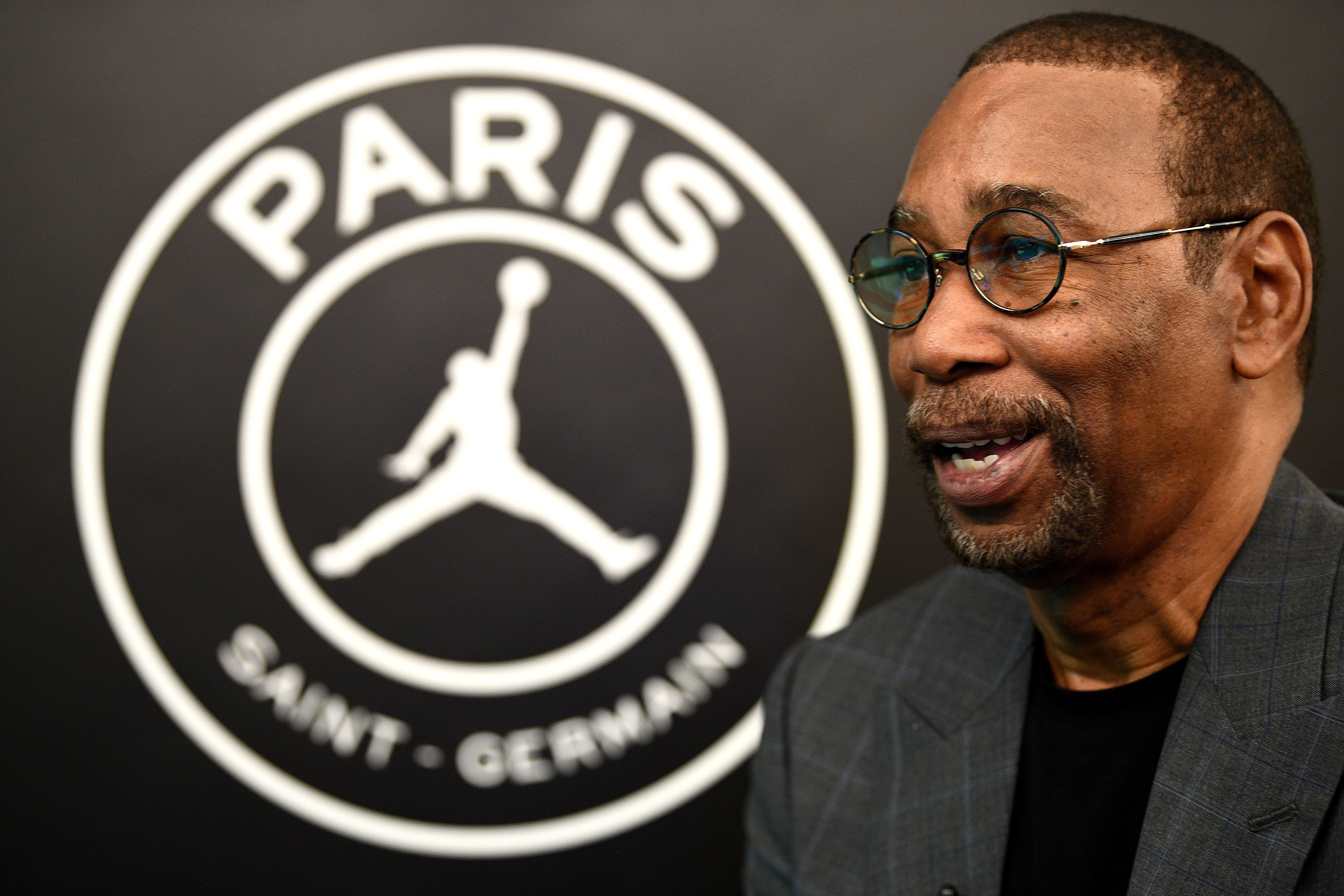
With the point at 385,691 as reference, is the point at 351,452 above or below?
above

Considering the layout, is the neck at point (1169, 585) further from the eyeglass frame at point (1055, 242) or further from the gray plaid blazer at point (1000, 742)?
the eyeglass frame at point (1055, 242)

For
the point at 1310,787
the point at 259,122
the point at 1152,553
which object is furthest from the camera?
the point at 259,122

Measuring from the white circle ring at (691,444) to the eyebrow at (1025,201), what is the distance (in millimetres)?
555

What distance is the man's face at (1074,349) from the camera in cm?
92

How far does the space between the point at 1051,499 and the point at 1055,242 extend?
230mm

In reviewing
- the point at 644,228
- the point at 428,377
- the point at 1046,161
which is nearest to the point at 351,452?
the point at 428,377

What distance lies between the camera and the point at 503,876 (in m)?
1.48

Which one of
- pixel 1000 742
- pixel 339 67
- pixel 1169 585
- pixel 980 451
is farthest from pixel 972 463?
pixel 339 67

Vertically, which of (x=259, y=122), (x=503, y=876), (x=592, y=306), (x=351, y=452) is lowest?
(x=503, y=876)

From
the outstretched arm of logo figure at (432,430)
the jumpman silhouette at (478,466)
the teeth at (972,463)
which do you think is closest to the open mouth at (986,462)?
the teeth at (972,463)

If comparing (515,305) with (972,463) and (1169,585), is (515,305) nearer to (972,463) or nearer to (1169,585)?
(972,463)

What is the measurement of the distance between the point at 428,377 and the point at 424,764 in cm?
54

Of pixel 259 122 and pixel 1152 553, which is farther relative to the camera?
pixel 259 122

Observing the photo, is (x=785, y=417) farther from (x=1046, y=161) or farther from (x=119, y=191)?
(x=119, y=191)
